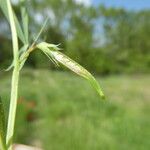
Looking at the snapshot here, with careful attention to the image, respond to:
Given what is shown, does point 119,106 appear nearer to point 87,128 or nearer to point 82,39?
point 87,128

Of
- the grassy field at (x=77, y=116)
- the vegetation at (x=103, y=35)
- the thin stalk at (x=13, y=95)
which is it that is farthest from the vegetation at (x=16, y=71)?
the vegetation at (x=103, y=35)

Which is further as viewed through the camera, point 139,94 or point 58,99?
point 139,94

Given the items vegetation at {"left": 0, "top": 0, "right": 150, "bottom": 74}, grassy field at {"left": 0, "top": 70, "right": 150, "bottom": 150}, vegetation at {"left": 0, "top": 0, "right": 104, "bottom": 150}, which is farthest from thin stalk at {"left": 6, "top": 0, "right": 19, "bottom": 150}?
vegetation at {"left": 0, "top": 0, "right": 150, "bottom": 74}

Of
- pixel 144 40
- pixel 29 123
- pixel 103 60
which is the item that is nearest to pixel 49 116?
pixel 29 123

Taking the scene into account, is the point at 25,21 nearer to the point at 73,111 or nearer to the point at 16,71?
the point at 16,71

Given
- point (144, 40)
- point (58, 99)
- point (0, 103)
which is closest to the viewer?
point (0, 103)

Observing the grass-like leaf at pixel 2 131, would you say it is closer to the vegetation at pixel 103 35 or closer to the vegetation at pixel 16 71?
the vegetation at pixel 16 71

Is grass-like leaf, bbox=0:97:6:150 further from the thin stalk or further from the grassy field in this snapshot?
the grassy field
